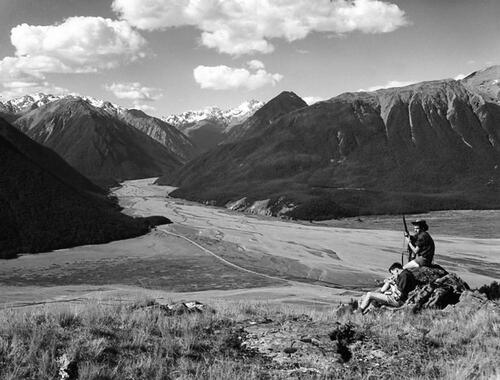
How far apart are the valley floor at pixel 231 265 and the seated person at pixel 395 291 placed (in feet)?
Answer: 78.1

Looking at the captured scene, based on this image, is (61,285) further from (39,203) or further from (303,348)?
(303,348)

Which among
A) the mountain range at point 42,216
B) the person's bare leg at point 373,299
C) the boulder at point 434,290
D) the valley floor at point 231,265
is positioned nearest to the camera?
the boulder at point 434,290

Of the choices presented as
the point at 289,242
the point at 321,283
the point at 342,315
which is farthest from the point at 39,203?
the point at 342,315

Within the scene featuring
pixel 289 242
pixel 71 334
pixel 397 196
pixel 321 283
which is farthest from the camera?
pixel 397 196

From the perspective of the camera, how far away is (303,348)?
14438 mm

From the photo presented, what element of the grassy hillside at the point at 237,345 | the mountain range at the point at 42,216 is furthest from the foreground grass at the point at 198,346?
the mountain range at the point at 42,216

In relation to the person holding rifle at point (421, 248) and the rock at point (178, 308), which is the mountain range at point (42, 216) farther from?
the person holding rifle at point (421, 248)

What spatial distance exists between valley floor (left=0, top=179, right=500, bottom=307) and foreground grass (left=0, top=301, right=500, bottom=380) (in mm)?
23524

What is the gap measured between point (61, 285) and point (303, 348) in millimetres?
56247

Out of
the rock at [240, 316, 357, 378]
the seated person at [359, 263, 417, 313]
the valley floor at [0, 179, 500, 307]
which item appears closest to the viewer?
the rock at [240, 316, 357, 378]

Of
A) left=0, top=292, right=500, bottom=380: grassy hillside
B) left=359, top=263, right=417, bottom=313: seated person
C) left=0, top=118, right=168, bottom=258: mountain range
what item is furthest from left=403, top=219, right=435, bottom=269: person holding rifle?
left=0, top=118, right=168, bottom=258: mountain range

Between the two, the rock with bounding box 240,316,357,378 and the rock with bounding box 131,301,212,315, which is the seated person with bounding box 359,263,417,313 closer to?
the rock with bounding box 240,316,357,378

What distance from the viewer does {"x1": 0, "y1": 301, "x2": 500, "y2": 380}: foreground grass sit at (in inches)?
460

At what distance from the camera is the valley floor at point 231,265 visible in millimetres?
57719
